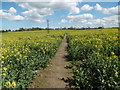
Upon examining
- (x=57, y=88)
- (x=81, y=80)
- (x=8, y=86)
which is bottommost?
(x=57, y=88)

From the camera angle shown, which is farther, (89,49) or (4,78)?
(89,49)

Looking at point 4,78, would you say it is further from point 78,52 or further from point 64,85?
point 78,52

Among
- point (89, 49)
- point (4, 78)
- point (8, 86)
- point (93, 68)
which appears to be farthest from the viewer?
point (89, 49)

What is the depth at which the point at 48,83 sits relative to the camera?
4.64 meters

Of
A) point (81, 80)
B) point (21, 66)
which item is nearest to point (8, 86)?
point (21, 66)

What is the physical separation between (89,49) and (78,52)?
0.83 metres

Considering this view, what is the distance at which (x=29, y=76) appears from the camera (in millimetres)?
4277

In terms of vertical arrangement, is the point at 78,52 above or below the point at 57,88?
above

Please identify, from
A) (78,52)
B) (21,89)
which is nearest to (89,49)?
(78,52)

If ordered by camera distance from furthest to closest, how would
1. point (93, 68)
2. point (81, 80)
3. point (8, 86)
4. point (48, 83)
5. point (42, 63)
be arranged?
point (42, 63)
point (93, 68)
point (48, 83)
point (81, 80)
point (8, 86)

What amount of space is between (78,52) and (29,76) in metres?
4.38

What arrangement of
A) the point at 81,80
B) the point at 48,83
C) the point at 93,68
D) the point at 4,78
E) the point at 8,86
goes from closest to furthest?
the point at 8,86 → the point at 4,78 → the point at 81,80 → the point at 48,83 → the point at 93,68

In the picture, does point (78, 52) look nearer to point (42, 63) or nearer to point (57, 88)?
point (42, 63)

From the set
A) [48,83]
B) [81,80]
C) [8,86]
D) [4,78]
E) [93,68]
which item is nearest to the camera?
[8,86]
